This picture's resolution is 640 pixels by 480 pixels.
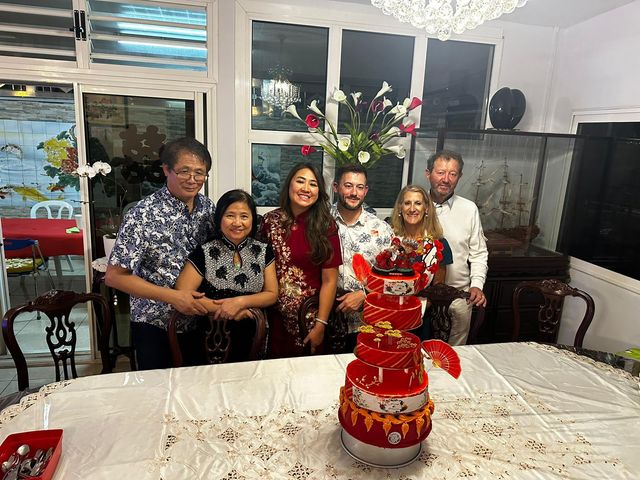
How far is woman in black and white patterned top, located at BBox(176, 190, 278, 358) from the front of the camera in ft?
5.69

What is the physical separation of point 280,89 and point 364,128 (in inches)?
26.0

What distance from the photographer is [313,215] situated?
77.4 inches

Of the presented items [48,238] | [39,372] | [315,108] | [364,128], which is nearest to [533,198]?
[364,128]

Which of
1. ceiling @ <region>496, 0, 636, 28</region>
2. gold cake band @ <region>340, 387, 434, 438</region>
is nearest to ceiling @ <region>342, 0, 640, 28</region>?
ceiling @ <region>496, 0, 636, 28</region>

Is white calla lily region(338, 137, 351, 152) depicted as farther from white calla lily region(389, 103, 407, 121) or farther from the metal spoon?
the metal spoon

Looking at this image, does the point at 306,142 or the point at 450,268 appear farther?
the point at 306,142

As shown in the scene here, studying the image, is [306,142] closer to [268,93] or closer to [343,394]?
[268,93]

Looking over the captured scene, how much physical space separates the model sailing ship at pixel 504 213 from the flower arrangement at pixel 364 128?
66 cm

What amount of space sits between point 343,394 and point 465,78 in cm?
293

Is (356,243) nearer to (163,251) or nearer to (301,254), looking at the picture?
(301,254)

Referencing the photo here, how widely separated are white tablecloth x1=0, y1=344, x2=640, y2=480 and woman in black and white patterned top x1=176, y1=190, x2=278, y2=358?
0.32 m

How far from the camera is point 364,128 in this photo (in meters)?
3.14

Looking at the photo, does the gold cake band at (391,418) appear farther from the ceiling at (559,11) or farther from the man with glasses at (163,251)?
the ceiling at (559,11)

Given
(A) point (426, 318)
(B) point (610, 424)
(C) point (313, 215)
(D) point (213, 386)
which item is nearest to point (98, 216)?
(C) point (313, 215)
